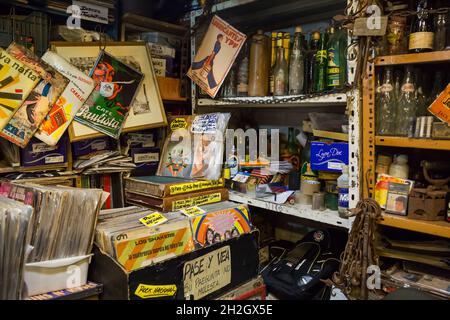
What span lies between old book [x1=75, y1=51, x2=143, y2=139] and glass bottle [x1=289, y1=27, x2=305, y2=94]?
0.74 metres

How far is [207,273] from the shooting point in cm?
137

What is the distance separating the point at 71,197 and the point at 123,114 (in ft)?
1.97

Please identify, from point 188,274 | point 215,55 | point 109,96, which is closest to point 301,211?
point 188,274

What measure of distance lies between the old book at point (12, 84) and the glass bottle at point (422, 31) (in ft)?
4.84

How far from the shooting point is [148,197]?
5.26 feet

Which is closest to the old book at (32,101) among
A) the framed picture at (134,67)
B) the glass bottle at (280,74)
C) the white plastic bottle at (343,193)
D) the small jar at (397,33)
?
the framed picture at (134,67)

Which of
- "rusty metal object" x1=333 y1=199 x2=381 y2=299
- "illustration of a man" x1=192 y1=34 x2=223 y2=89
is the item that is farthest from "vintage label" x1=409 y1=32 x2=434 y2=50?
"illustration of a man" x1=192 y1=34 x2=223 y2=89

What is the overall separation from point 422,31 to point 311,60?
47 cm

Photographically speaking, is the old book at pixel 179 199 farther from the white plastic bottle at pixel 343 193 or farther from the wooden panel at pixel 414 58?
the wooden panel at pixel 414 58

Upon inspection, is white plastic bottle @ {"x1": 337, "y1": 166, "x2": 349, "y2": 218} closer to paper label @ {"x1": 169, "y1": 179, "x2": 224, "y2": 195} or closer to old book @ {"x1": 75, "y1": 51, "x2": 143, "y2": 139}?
paper label @ {"x1": 169, "y1": 179, "x2": 224, "y2": 195}

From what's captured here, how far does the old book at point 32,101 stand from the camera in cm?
145

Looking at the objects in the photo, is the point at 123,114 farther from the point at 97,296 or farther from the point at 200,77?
the point at 97,296

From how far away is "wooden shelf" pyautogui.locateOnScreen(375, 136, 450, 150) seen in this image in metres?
1.20

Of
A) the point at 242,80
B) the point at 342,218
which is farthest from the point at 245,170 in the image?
the point at 342,218
